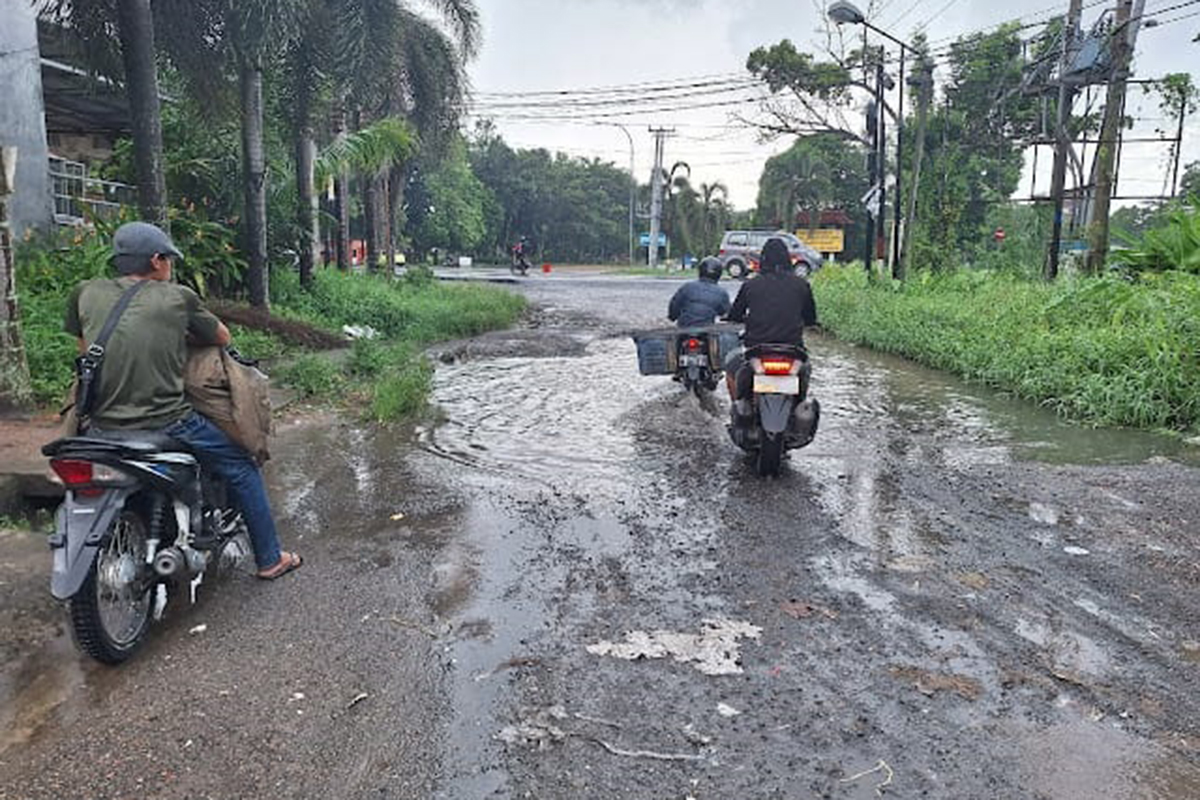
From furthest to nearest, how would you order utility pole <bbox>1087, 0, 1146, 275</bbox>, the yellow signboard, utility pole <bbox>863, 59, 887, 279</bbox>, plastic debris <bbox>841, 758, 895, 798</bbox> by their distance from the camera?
the yellow signboard
utility pole <bbox>863, 59, 887, 279</bbox>
utility pole <bbox>1087, 0, 1146, 275</bbox>
plastic debris <bbox>841, 758, 895, 798</bbox>

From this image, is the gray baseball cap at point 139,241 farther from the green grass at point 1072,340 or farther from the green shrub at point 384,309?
the green shrub at point 384,309

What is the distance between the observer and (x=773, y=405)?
21.5ft

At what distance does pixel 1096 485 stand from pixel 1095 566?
2.02 metres

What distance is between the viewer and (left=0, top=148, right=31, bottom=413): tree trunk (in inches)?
290

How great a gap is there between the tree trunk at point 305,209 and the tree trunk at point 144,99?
273 inches

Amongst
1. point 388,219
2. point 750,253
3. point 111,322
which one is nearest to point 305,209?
point 388,219

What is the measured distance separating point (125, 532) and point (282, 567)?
37.3 inches

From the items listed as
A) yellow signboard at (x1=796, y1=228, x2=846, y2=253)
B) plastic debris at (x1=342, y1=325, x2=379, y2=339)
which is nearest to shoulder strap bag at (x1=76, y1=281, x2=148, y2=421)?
plastic debris at (x1=342, y1=325, x2=379, y2=339)

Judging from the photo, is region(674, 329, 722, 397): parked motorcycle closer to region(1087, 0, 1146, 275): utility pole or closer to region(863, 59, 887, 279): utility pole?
region(1087, 0, 1146, 275): utility pole

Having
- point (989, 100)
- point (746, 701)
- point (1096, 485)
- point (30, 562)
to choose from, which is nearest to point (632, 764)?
point (746, 701)

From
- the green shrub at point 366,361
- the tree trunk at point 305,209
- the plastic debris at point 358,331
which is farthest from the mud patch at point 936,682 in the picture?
the tree trunk at point 305,209

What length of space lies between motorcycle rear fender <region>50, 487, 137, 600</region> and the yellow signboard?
45568mm

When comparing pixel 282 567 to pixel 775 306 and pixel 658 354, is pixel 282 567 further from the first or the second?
pixel 658 354

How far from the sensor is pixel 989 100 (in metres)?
35.2
